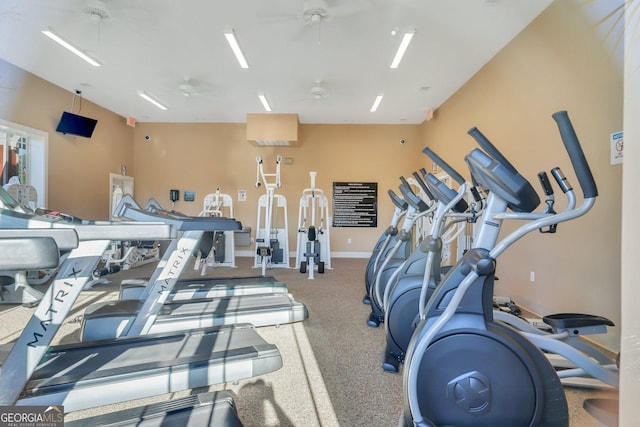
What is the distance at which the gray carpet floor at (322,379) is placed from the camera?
180 centimetres

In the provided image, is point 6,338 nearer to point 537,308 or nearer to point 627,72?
point 627,72

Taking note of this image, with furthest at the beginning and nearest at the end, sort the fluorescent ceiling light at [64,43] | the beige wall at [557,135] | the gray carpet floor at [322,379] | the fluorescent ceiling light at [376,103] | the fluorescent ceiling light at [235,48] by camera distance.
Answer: the fluorescent ceiling light at [376,103] → the fluorescent ceiling light at [235,48] → the fluorescent ceiling light at [64,43] → the beige wall at [557,135] → the gray carpet floor at [322,379]

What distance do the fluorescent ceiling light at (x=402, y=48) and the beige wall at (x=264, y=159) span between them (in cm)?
332

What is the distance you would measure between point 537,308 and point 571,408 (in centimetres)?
200

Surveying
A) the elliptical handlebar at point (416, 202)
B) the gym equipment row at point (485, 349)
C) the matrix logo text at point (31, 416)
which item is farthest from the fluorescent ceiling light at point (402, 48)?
the matrix logo text at point (31, 416)

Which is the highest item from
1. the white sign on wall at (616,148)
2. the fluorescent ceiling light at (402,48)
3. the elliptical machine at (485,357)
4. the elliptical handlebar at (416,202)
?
the fluorescent ceiling light at (402,48)

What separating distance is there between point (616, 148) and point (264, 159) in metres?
6.53

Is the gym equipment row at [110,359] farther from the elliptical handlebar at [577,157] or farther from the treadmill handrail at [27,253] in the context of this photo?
the elliptical handlebar at [577,157]

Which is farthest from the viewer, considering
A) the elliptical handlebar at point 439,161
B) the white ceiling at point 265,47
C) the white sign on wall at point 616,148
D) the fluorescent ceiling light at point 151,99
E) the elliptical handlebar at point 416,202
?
the fluorescent ceiling light at point 151,99

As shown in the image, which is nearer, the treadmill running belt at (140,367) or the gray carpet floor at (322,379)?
the treadmill running belt at (140,367)

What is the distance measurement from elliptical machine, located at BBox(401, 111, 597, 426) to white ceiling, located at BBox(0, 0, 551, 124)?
2857mm

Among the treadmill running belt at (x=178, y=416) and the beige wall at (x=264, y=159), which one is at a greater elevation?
the beige wall at (x=264, y=159)

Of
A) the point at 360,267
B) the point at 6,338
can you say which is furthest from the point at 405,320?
the point at 360,267

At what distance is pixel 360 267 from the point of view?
664 cm
